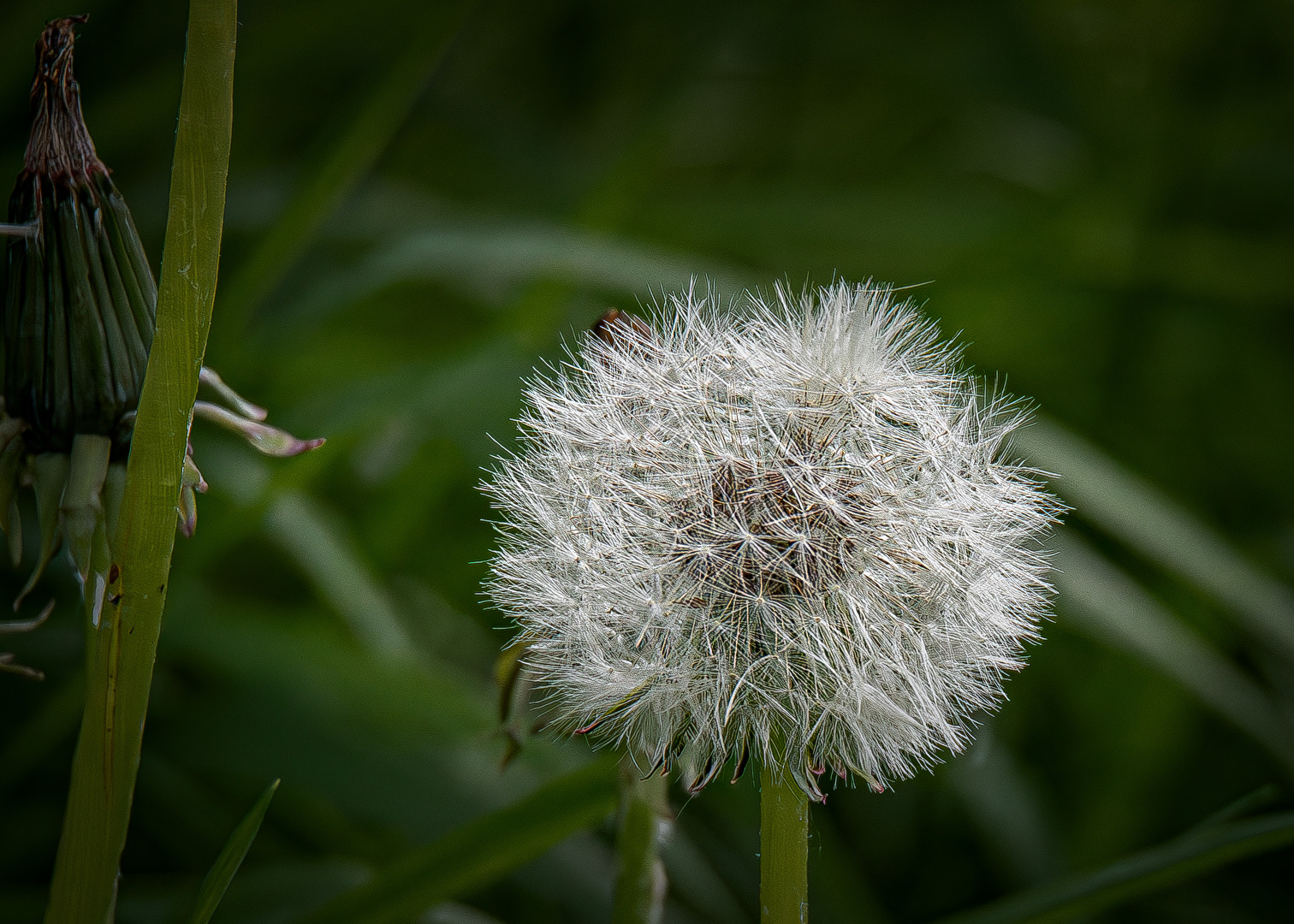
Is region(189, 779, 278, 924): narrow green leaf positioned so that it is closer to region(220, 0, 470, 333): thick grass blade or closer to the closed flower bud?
the closed flower bud

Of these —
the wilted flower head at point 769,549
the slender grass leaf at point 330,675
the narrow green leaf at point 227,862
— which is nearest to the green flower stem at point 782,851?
the wilted flower head at point 769,549

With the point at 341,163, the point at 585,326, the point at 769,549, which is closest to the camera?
the point at 769,549

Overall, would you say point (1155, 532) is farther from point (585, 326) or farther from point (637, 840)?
point (585, 326)

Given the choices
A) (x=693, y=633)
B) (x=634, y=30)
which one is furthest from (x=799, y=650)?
(x=634, y=30)

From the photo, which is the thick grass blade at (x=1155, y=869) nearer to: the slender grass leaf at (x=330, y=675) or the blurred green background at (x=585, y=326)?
the blurred green background at (x=585, y=326)

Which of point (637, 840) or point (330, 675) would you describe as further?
point (330, 675)

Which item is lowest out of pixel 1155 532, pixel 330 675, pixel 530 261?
pixel 330 675

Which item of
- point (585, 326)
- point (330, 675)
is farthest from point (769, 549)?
point (585, 326)
